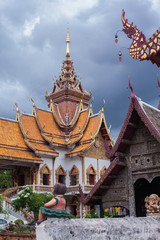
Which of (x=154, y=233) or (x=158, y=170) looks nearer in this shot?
(x=154, y=233)

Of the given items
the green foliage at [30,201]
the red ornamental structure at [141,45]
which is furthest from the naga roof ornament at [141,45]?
the green foliage at [30,201]

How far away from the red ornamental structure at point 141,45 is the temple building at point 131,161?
241 centimetres

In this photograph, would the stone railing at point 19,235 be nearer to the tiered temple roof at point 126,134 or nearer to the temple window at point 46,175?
the tiered temple roof at point 126,134

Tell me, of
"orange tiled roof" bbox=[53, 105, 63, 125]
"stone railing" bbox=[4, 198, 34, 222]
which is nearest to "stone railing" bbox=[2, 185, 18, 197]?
"stone railing" bbox=[4, 198, 34, 222]

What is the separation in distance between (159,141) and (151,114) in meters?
1.18

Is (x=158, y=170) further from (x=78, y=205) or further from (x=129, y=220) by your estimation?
(x=78, y=205)

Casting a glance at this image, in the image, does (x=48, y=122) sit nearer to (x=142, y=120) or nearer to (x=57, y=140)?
(x=57, y=140)

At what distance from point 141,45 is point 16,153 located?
12710mm

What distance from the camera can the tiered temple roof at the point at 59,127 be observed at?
70.3 ft

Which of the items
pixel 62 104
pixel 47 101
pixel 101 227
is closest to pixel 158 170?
pixel 101 227

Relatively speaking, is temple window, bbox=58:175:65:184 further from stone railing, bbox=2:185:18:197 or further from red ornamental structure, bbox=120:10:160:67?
red ornamental structure, bbox=120:10:160:67

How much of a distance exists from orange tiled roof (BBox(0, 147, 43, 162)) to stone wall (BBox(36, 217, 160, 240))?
47.5ft

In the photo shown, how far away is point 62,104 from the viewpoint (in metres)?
27.5

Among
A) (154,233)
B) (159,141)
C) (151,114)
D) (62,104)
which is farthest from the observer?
(62,104)
